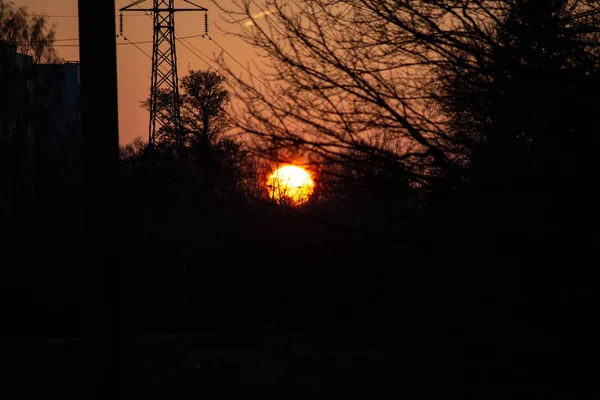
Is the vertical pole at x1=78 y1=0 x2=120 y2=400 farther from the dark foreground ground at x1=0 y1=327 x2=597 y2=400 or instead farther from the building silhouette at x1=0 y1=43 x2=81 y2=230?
the building silhouette at x1=0 y1=43 x2=81 y2=230

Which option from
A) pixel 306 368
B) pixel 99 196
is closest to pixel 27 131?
pixel 306 368

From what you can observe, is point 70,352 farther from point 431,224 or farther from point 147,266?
point 431,224

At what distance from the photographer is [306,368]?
6.32 m

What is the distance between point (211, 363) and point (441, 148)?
7668mm

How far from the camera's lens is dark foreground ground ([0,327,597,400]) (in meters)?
3.76

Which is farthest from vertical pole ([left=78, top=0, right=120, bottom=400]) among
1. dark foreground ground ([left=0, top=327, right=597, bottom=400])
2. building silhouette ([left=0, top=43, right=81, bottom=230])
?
building silhouette ([left=0, top=43, right=81, bottom=230])

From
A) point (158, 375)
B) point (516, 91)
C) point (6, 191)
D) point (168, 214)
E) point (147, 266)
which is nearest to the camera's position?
point (516, 91)

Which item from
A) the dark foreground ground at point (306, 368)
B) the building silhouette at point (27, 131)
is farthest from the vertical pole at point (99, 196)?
the building silhouette at point (27, 131)

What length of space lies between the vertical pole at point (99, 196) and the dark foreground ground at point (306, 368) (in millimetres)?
1371

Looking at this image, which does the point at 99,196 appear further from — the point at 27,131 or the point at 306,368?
the point at 27,131

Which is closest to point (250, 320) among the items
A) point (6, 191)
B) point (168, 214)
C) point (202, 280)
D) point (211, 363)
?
point (202, 280)

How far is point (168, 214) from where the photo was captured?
778 inches

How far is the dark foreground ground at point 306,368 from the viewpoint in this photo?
3756 mm

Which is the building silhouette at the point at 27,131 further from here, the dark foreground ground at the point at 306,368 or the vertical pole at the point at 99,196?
the vertical pole at the point at 99,196
